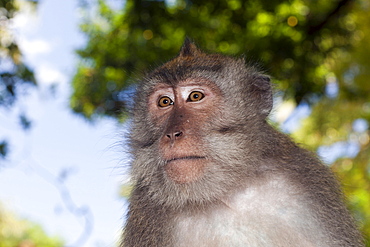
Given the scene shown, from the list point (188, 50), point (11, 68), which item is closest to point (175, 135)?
point (188, 50)

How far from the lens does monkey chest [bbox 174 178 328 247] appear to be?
3.04 m

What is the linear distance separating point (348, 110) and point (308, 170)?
1586 centimetres

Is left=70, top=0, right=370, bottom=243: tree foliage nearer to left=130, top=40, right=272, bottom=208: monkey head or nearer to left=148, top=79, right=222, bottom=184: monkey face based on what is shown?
left=130, top=40, right=272, bottom=208: monkey head

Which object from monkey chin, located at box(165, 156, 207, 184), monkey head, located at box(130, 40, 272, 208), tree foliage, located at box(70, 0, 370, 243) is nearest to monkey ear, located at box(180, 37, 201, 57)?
monkey head, located at box(130, 40, 272, 208)

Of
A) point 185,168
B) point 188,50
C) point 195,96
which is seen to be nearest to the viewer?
point 185,168

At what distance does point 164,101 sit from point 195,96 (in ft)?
0.90

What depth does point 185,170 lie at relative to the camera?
3010 mm

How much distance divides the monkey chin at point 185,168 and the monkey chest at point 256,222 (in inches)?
12.3

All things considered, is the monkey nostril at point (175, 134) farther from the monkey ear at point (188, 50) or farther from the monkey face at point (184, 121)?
the monkey ear at point (188, 50)

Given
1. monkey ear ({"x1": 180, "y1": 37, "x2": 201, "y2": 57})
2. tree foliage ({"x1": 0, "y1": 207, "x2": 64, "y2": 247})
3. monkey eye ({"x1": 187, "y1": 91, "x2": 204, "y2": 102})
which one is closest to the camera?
monkey eye ({"x1": 187, "y1": 91, "x2": 204, "y2": 102})

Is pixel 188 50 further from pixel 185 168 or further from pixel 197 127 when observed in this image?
pixel 185 168

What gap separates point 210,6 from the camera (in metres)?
8.23

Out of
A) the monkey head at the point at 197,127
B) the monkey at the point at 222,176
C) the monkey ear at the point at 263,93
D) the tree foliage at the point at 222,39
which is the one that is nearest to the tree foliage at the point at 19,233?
the tree foliage at the point at 222,39

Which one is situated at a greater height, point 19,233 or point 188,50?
point 19,233
